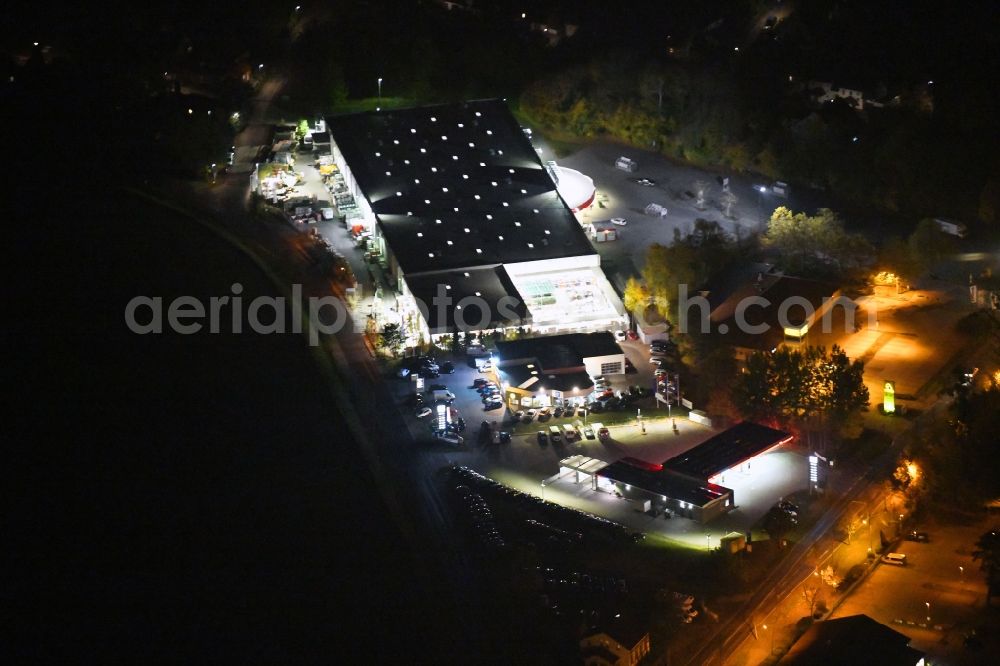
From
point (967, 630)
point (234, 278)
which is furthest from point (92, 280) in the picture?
point (967, 630)

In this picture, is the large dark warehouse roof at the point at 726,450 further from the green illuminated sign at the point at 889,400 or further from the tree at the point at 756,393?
the green illuminated sign at the point at 889,400

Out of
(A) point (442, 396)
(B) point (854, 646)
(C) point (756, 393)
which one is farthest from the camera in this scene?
(A) point (442, 396)

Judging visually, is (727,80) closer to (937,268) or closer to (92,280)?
(937,268)

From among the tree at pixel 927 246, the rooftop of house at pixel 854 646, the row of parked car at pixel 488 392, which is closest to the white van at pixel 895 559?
the rooftop of house at pixel 854 646

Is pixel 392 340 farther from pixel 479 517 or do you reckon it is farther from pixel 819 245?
pixel 819 245

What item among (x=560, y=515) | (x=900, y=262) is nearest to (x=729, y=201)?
(x=900, y=262)
